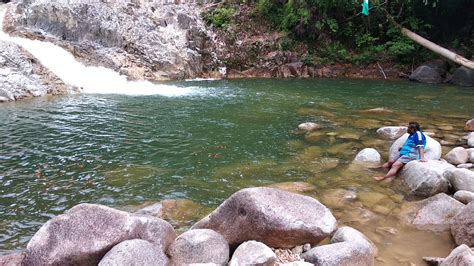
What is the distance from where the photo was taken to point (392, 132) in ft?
32.4

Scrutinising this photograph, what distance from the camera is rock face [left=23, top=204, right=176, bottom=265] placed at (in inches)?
153

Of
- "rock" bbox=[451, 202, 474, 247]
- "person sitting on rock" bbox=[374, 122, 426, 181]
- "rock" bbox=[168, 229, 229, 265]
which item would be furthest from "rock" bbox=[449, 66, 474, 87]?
"rock" bbox=[168, 229, 229, 265]

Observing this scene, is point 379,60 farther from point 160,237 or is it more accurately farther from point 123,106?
point 160,237

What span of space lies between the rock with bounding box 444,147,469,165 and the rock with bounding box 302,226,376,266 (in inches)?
165

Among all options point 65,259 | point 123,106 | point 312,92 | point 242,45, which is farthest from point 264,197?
point 242,45

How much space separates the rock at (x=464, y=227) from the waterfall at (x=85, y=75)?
518 inches

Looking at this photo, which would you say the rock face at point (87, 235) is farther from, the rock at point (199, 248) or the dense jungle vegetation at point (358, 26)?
the dense jungle vegetation at point (358, 26)

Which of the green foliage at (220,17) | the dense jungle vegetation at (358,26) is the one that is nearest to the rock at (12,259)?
the dense jungle vegetation at (358,26)

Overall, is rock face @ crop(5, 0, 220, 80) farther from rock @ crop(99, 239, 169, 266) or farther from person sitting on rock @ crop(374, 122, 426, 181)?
rock @ crop(99, 239, 169, 266)

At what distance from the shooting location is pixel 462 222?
15.3 ft

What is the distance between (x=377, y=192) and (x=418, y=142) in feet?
4.87

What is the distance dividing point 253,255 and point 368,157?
15.7 feet

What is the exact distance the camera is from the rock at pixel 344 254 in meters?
3.95

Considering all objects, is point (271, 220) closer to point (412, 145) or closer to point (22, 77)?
point (412, 145)
